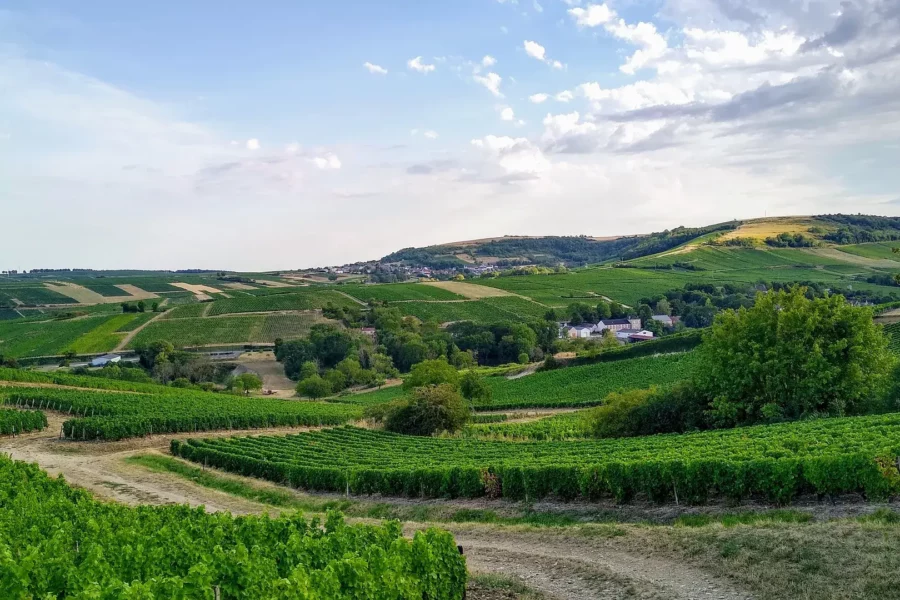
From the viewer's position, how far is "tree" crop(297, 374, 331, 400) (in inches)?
3573

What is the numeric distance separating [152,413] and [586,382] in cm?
4889

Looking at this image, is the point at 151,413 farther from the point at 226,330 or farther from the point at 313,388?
the point at 226,330

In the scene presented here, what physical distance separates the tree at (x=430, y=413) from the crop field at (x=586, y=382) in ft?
64.3

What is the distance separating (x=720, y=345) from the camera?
39.8 metres

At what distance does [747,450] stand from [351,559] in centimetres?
1506

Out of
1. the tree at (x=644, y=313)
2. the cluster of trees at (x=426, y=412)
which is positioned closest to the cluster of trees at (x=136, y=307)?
the cluster of trees at (x=426, y=412)

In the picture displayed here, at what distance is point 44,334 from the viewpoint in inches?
4488

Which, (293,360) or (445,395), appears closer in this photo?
(445,395)

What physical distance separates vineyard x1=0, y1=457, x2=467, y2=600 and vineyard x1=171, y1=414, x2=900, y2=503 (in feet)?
30.4

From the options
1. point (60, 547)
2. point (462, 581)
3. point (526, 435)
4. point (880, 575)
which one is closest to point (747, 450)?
point (880, 575)

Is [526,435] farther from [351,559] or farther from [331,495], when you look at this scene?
[351,559]

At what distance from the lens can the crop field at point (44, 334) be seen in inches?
4085

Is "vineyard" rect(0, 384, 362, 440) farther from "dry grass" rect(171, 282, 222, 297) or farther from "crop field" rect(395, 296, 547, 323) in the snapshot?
"dry grass" rect(171, 282, 222, 297)

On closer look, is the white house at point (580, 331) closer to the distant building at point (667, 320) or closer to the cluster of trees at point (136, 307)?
the distant building at point (667, 320)
